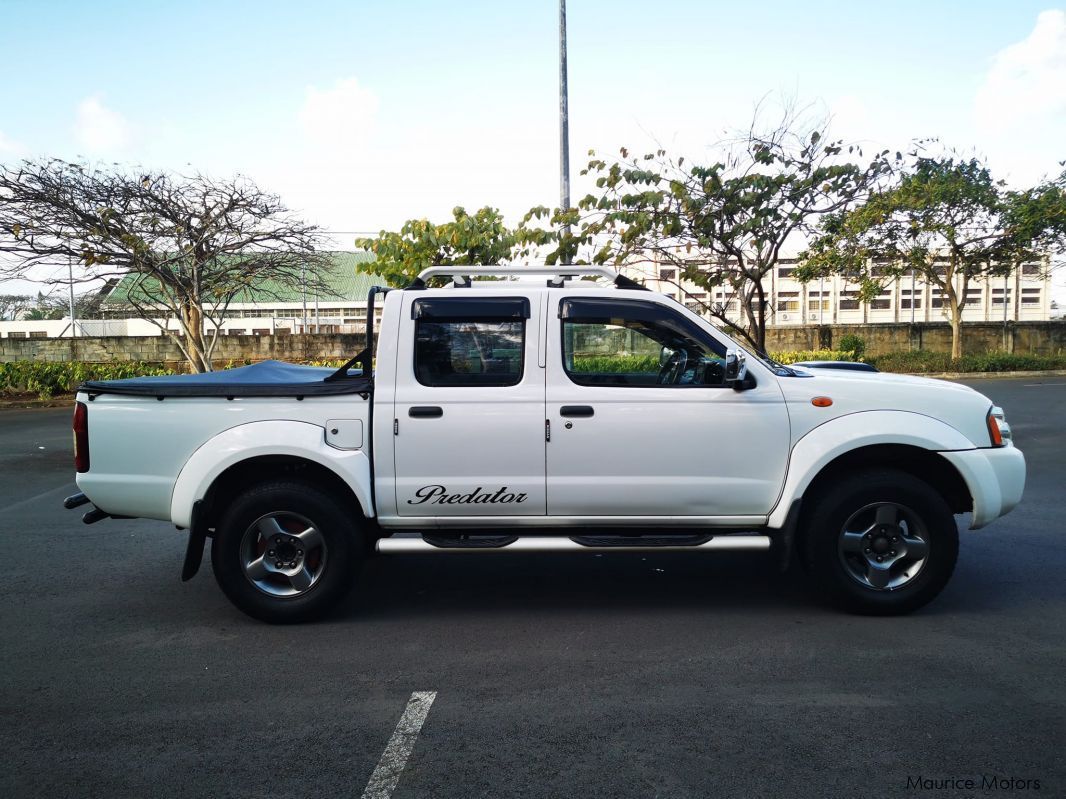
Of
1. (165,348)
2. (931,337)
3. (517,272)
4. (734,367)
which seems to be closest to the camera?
(734,367)

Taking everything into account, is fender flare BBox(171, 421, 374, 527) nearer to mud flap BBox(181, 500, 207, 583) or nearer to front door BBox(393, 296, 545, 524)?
mud flap BBox(181, 500, 207, 583)

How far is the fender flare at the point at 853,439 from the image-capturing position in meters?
4.86

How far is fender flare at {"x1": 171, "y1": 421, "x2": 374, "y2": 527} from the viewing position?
484cm

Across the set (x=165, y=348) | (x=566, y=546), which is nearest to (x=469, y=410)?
(x=566, y=546)

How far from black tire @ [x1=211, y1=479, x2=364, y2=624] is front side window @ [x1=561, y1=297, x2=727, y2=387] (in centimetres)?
164

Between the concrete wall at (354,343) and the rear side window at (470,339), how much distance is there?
824 inches

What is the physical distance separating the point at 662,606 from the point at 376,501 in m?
1.90

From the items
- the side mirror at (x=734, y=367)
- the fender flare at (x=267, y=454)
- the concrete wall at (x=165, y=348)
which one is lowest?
the fender flare at (x=267, y=454)

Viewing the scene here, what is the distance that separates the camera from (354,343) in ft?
87.8

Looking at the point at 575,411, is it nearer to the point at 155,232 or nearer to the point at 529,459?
the point at 529,459

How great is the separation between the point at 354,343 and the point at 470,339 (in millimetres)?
22431

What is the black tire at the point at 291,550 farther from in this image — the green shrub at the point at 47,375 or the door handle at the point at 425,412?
the green shrub at the point at 47,375

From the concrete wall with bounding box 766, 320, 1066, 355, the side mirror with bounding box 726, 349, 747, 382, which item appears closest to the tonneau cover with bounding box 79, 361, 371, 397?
the side mirror with bounding box 726, 349, 747, 382

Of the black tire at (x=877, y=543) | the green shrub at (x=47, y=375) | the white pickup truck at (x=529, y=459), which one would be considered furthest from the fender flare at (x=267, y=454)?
the green shrub at (x=47, y=375)
